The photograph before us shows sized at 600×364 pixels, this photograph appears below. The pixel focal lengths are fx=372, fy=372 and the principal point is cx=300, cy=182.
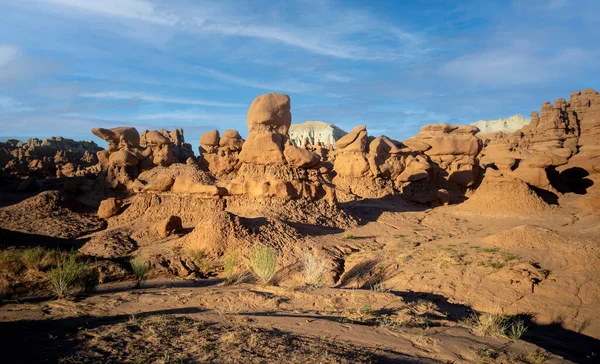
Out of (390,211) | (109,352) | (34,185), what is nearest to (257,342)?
(109,352)

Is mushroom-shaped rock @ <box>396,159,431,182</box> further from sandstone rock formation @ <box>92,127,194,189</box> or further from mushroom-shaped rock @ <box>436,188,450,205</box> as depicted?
sandstone rock formation @ <box>92,127,194,189</box>

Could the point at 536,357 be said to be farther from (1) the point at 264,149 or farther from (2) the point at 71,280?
(1) the point at 264,149

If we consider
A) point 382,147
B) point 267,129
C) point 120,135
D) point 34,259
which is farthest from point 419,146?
point 34,259

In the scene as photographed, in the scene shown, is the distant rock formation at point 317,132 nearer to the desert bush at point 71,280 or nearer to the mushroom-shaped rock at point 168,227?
the mushroom-shaped rock at point 168,227

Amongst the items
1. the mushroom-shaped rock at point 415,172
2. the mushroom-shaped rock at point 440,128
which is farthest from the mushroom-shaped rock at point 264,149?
the mushroom-shaped rock at point 440,128

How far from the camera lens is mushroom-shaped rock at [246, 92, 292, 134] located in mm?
17188

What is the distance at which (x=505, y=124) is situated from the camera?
Result: 11438cm

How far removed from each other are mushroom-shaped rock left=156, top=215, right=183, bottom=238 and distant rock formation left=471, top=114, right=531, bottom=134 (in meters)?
114

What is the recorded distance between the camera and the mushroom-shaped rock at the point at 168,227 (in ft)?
47.5

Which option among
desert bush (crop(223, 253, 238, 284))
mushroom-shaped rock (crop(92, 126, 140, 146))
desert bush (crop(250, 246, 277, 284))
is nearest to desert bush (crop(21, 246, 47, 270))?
desert bush (crop(223, 253, 238, 284))

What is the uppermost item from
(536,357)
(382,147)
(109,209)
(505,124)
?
(505,124)

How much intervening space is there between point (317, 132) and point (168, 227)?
345ft

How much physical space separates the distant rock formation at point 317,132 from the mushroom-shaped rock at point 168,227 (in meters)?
91.3

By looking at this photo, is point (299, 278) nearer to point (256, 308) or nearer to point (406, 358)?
point (256, 308)
